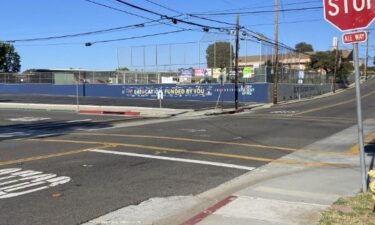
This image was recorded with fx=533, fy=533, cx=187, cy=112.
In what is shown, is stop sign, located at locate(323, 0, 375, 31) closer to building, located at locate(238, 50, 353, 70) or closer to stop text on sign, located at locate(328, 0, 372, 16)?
stop text on sign, located at locate(328, 0, 372, 16)

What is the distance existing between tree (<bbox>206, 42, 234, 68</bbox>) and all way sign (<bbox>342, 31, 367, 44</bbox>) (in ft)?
183

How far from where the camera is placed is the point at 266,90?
54062mm

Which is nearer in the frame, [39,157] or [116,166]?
[116,166]

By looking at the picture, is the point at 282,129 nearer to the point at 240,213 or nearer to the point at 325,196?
the point at 325,196

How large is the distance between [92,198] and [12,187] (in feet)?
5.59

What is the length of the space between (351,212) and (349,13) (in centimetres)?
289

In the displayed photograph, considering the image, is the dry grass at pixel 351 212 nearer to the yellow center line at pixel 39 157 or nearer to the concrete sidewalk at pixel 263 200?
the concrete sidewalk at pixel 263 200

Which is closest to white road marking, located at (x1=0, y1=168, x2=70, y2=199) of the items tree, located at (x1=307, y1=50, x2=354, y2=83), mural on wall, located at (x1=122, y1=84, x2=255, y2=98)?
mural on wall, located at (x1=122, y1=84, x2=255, y2=98)

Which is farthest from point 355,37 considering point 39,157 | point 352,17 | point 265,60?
point 265,60

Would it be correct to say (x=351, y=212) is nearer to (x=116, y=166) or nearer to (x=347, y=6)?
(x=347, y=6)

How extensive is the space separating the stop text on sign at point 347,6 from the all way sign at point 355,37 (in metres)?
0.33

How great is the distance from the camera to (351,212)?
6.76 meters

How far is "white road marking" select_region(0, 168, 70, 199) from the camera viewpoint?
865 centimetres

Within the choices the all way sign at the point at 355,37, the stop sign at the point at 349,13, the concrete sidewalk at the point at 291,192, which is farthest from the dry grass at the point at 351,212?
the stop sign at the point at 349,13
